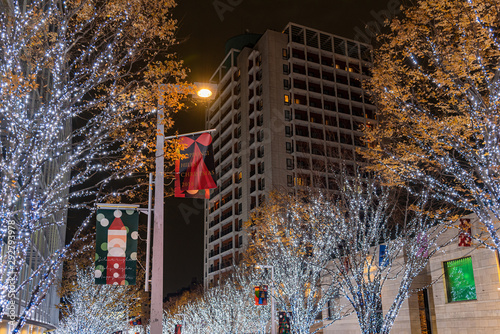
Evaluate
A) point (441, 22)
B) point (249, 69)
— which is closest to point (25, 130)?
point (441, 22)

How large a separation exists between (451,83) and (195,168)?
23.6 feet

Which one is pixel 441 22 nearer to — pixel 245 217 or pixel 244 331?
pixel 244 331

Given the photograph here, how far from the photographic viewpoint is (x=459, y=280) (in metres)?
21.9

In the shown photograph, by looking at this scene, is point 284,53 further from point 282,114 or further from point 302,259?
point 302,259

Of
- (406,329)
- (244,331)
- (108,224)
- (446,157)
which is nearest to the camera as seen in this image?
(108,224)

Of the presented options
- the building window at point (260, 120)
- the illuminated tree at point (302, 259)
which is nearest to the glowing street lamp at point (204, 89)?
the illuminated tree at point (302, 259)

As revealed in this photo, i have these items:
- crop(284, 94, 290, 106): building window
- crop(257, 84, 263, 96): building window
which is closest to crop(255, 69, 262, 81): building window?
crop(257, 84, 263, 96): building window

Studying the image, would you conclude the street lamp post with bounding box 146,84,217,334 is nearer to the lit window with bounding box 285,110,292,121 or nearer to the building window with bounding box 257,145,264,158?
the building window with bounding box 257,145,264,158

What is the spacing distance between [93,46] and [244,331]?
109 ft

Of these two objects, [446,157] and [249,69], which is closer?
[446,157]

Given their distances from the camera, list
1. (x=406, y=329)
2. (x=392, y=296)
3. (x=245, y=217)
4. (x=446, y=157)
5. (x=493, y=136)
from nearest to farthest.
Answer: (x=493, y=136) < (x=446, y=157) < (x=406, y=329) < (x=392, y=296) < (x=245, y=217)

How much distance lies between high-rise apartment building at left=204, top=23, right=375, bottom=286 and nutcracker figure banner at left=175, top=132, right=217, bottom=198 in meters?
54.4

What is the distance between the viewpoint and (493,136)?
11.3 meters

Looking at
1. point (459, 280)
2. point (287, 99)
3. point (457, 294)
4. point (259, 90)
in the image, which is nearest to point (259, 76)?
point (259, 90)
